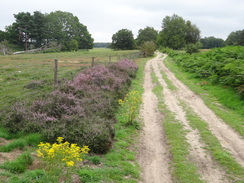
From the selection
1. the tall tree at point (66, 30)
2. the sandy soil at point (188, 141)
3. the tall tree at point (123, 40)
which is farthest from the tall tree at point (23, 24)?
the sandy soil at point (188, 141)

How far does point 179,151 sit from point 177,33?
9083 centimetres

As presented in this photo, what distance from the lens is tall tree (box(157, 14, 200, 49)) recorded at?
89.6 metres

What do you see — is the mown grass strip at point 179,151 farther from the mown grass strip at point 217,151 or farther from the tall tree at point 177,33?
the tall tree at point 177,33

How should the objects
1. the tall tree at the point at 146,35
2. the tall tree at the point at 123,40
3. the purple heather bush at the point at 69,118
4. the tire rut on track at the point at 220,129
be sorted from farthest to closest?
the tall tree at the point at 146,35, the tall tree at the point at 123,40, the tire rut on track at the point at 220,129, the purple heather bush at the point at 69,118

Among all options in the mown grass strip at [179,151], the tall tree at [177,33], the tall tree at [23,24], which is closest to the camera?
the mown grass strip at [179,151]

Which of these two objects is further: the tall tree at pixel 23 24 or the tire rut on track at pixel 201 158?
the tall tree at pixel 23 24

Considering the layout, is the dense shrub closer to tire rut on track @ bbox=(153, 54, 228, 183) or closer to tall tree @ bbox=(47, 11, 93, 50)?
tire rut on track @ bbox=(153, 54, 228, 183)

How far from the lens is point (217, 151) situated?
22.1 feet

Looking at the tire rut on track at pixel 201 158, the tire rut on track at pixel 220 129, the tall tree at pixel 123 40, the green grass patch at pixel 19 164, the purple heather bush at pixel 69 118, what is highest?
the tall tree at pixel 123 40

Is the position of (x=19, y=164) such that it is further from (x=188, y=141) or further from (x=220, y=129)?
(x=220, y=129)

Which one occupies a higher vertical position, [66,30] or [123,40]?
[66,30]

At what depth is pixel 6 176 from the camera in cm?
425

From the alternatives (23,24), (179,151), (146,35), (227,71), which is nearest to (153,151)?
(179,151)

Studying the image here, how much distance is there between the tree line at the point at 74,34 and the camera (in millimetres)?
Answer: 65562
